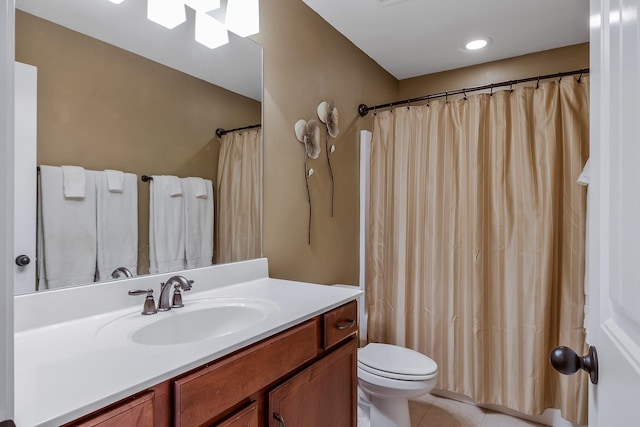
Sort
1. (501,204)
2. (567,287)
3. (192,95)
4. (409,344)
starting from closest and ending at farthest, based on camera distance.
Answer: (192,95) < (567,287) < (501,204) < (409,344)

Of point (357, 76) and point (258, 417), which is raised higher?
point (357, 76)

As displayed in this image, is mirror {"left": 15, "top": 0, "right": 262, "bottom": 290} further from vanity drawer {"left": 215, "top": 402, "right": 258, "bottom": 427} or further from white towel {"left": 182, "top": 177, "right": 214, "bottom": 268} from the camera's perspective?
vanity drawer {"left": 215, "top": 402, "right": 258, "bottom": 427}

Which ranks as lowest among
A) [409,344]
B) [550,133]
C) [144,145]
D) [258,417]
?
[409,344]

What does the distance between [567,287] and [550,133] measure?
2.82 feet

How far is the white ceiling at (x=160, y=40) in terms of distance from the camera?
3.69 feet

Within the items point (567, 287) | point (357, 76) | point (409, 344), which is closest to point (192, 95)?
point (357, 76)

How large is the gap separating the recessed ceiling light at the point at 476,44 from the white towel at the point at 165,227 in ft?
7.08

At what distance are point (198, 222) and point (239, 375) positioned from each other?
767mm

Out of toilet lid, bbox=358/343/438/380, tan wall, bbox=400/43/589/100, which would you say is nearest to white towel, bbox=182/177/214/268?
toilet lid, bbox=358/343/438/380

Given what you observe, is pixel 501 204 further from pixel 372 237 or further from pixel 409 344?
pixel 409 344

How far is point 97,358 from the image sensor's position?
0.79 metres

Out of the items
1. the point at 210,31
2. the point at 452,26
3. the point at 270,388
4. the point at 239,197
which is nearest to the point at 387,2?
the point at 452,26

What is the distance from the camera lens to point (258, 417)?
985 mm

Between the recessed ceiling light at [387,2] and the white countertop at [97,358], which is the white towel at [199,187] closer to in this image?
the white countertop at [97,358]
